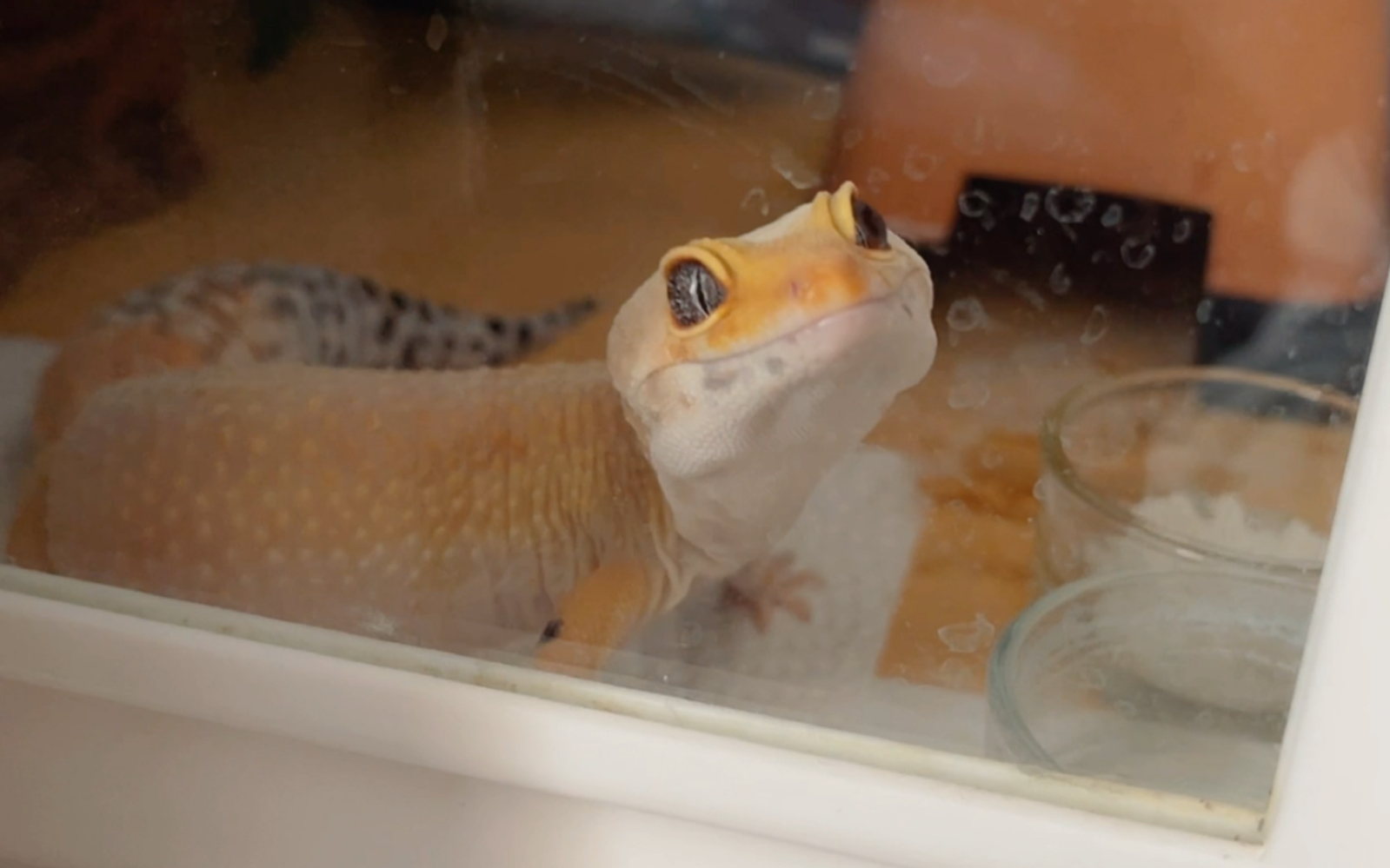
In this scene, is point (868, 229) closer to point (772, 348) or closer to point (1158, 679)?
point (772, 348)

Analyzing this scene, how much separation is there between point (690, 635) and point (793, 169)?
0.30 m

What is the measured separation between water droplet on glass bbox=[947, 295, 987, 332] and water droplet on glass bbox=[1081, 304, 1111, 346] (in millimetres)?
56

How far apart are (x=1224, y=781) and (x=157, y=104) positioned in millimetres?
652

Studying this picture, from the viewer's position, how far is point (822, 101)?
0.66 meters

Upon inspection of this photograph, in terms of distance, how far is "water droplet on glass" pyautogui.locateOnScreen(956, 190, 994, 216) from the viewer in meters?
0.63

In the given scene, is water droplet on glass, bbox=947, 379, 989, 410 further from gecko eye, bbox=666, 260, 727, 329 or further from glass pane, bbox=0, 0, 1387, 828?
gecko eye, bbox=666, 260, 727, 329

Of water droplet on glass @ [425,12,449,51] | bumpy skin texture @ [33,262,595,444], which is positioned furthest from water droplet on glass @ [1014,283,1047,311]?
water droplet on glass @ [425,12,449,51]

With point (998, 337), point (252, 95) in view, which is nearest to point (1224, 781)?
point (998, 337)

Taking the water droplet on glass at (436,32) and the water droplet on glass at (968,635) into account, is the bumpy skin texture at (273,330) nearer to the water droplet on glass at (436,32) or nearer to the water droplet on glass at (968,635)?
the water droplet on glass at (436,32)

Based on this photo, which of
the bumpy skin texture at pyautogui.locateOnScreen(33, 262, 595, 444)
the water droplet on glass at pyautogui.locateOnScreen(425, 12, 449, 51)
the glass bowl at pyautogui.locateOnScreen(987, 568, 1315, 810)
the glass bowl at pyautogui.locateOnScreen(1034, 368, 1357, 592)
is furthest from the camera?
the water droplet on glass at pyautogui.locateOnScreen(425, 12, 449, 51)

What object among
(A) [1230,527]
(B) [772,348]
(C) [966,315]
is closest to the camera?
(B) [772,348]

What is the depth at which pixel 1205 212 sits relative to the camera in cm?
63

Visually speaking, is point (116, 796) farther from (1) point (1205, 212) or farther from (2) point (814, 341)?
(1) point (1205, 212)

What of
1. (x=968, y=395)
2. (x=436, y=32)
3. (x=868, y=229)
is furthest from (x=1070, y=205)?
(x=436, y=32)
